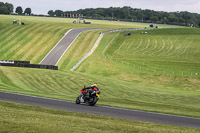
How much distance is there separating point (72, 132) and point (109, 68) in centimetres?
5273

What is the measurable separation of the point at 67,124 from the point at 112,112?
7067 mm

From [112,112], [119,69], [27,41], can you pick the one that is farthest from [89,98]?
[27,41]

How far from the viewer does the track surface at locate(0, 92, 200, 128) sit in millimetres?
23742

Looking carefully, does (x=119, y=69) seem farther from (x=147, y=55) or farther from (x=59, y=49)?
(x=59, y=49)

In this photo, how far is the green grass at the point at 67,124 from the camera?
59.3 ft

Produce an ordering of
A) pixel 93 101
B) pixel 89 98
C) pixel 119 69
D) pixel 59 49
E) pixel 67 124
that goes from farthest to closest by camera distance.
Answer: pixel 59 49 → pixel 119 69 → pixel 89 98 → pixel 93 101 → pixel 67 124

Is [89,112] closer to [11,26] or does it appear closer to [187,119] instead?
[187,119]

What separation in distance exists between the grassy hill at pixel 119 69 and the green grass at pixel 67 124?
22.1 ft

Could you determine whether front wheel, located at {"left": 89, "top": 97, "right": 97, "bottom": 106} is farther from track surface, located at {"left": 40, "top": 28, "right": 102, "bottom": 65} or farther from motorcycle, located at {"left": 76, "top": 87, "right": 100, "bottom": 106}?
track surface, located at {"left": 40, "top": 28, "right": 102, "bottom": 65}

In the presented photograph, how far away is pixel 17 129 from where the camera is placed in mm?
17375

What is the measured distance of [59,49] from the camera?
87438 millimetres

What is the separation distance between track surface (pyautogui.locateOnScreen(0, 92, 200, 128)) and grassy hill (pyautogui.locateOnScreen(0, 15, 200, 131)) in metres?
2.10

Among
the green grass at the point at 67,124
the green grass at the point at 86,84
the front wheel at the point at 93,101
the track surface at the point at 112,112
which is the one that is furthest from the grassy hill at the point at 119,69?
the green grass at the point at 67,124

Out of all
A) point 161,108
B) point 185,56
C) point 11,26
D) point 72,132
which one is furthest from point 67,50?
point 72,132
